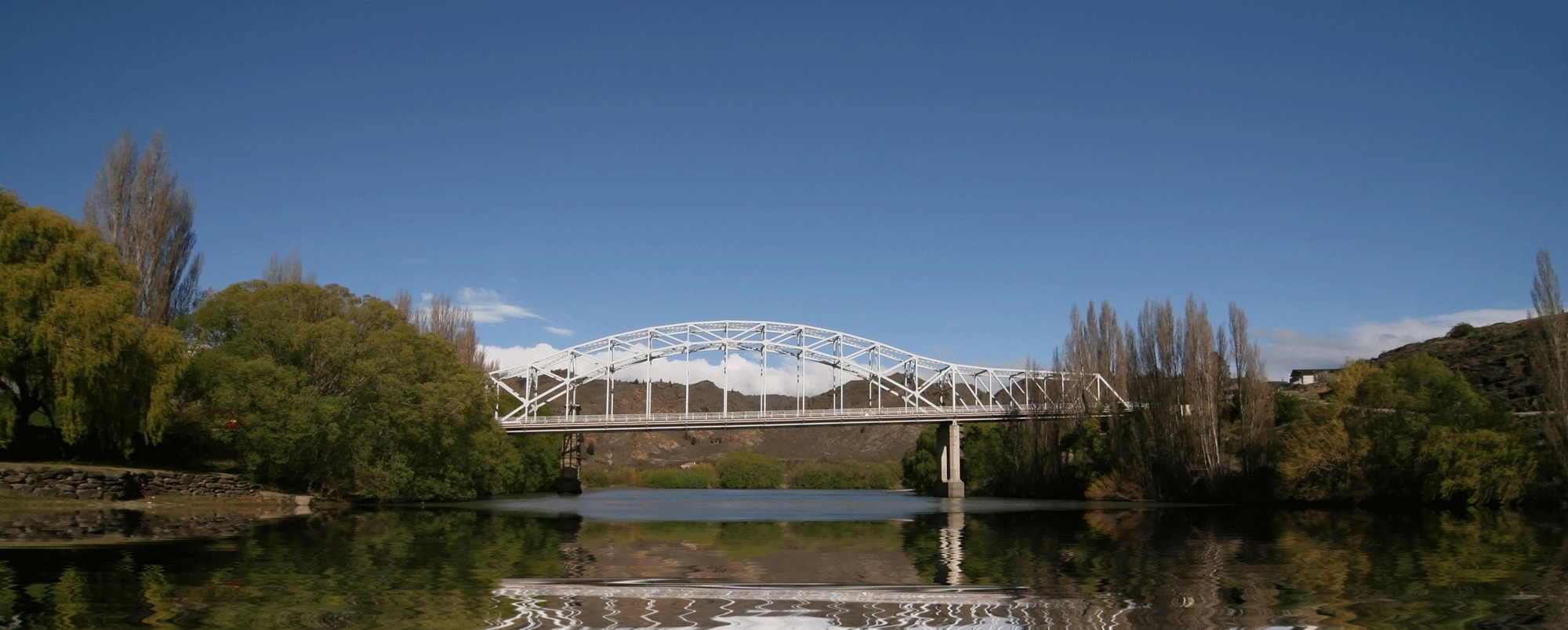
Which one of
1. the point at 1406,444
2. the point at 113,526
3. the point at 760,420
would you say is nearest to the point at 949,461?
the point at 760,420

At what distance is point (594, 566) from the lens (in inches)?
623

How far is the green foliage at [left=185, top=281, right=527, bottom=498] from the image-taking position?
38.7m

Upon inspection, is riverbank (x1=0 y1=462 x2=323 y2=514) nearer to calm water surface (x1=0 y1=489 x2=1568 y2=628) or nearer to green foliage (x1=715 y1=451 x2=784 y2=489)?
calm water surface (x1=0 y1=489 x2=1568 y2=628)

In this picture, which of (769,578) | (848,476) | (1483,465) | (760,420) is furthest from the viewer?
(848,476)

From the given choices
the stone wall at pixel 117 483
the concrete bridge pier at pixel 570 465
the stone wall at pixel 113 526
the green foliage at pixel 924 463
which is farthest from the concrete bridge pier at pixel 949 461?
the stone wall at pixel 113 526

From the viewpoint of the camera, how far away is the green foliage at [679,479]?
154 m

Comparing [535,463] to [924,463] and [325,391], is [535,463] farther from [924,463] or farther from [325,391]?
[325,391]

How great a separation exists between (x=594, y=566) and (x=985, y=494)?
224 feet

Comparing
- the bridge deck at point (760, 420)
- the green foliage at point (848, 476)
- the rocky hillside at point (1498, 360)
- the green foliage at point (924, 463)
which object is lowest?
the green foliage at point (848, 476)

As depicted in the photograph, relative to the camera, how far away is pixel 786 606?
1109cm

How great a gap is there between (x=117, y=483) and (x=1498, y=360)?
74.4m

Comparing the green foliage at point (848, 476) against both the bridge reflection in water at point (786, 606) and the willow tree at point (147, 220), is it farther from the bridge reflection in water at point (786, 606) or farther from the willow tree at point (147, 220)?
the bridge reflection in water at point (786, 606)

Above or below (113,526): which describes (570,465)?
below

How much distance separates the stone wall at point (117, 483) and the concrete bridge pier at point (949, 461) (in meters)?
50.5
